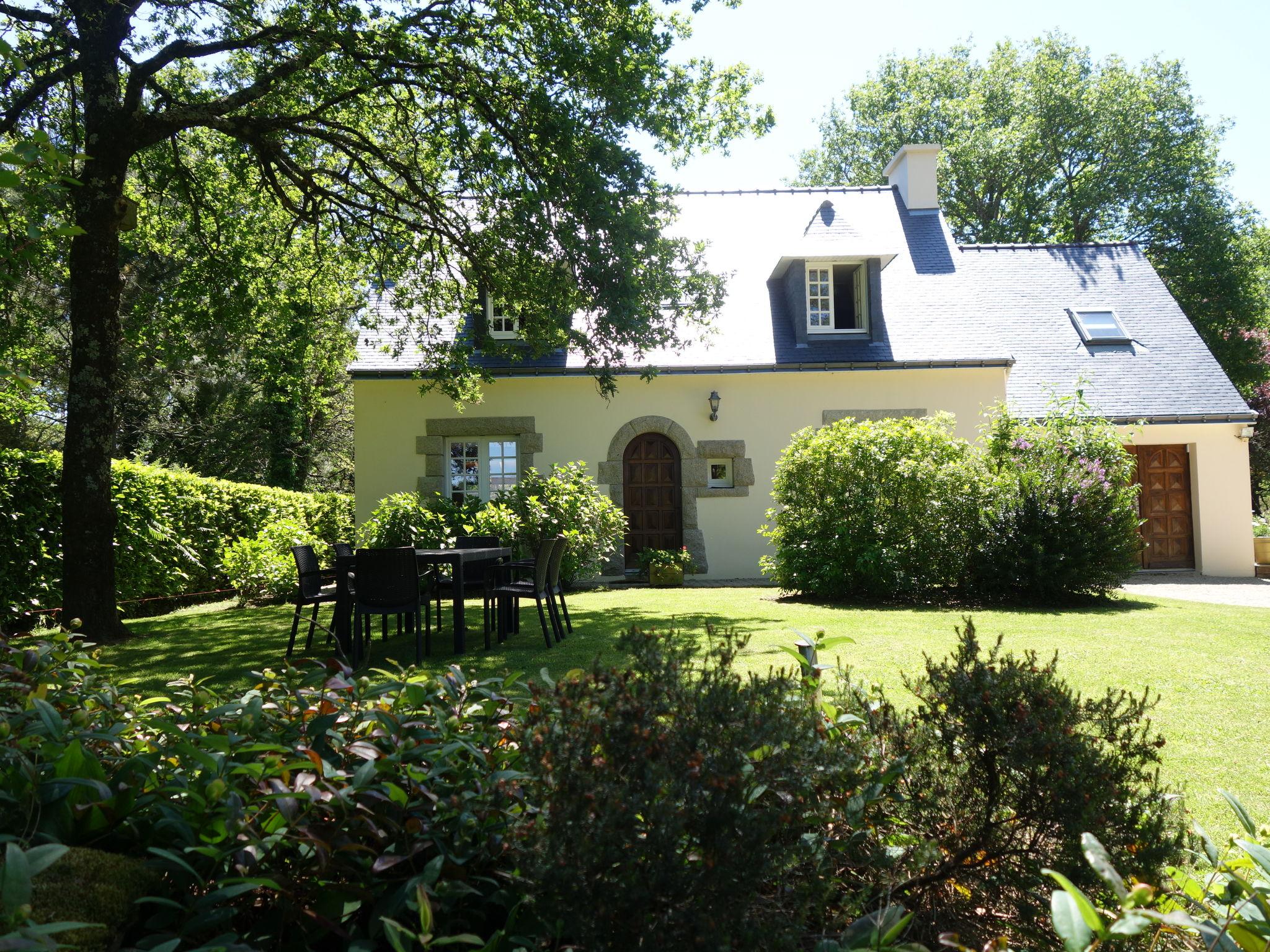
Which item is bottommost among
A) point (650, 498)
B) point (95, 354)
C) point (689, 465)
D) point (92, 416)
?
point (650, 498)

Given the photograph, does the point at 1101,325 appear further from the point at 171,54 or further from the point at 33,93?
the point at 33,93

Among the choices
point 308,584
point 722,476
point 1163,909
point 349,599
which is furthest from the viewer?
point 722,476

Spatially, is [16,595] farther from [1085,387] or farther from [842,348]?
[1085,387]

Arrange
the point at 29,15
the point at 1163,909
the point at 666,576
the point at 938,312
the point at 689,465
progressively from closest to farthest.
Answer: the point at 1163,909, the point at 29,15, the point at 666,576, the point at 689,465, the point at 938,312

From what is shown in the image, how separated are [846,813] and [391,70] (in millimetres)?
9064

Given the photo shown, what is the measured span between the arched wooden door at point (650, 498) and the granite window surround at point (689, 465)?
15 cm

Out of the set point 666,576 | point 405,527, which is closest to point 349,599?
point 405,527

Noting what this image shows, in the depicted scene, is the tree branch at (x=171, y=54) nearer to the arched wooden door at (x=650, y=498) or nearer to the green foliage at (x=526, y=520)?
the green foliage at (x=526, y=520)

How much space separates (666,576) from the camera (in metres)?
12.9

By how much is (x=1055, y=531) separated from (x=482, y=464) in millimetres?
8211

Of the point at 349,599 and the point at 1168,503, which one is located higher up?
the point at 1168,503

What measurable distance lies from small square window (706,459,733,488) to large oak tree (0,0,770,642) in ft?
16.7

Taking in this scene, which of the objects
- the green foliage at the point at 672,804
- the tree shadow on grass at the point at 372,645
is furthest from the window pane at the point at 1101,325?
the green foliage at the point at 672,804

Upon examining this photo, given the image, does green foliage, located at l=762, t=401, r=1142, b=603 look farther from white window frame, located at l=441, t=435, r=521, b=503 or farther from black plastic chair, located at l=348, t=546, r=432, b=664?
black plastic chair, located at l=348, t=546, r=432, b=664
